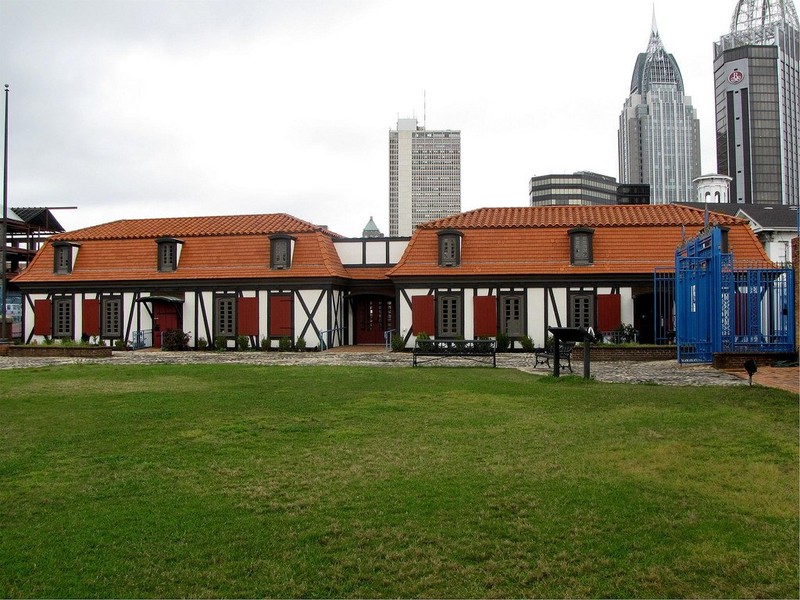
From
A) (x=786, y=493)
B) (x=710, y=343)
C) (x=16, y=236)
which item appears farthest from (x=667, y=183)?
(x=786, y=493)

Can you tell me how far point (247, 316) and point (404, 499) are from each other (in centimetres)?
2282

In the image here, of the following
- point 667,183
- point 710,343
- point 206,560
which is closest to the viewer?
point 206,560

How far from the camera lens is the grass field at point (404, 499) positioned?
4.19m

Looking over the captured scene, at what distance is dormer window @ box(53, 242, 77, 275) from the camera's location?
29.7 metres

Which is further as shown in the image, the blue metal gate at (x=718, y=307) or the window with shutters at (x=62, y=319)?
the window with shutters at (x=62, y=319)

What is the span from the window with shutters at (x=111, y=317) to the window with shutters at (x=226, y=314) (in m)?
4.40

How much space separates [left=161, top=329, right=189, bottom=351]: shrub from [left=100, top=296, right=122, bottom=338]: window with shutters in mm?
2533

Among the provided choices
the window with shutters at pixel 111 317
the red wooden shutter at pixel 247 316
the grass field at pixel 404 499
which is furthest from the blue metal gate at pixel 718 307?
the window with shutters at pixel 111 317

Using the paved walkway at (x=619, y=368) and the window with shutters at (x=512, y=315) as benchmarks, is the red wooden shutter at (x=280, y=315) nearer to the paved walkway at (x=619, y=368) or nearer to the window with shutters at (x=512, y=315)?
the paved walkway at (x=619, y=368)

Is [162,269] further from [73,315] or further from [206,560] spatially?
[206,560]

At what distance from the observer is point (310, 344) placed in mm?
27078

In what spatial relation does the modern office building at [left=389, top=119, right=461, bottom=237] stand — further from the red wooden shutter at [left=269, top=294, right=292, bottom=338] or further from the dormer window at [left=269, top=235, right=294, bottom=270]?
the red wooden shutter at [left=269, top=294, right=292, bottom=338]

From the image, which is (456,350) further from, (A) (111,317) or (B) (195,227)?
(A) (111,317)

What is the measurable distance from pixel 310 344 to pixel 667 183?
Result: 189 metres
